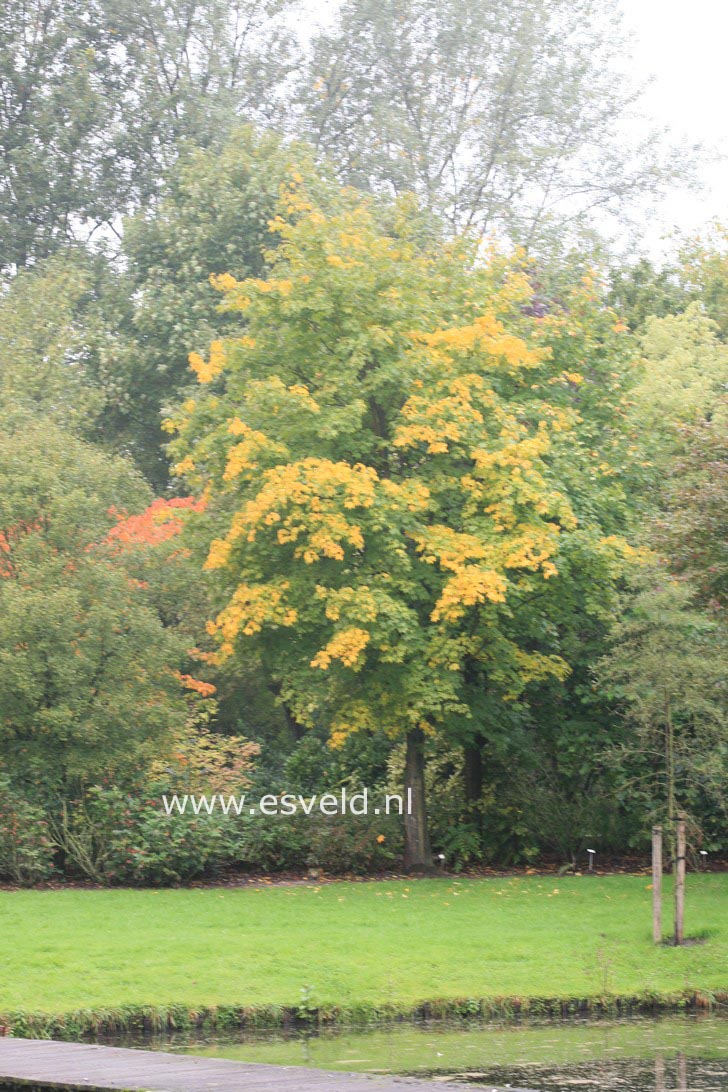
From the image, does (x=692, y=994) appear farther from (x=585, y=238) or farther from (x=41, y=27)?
(x=41, y=27)

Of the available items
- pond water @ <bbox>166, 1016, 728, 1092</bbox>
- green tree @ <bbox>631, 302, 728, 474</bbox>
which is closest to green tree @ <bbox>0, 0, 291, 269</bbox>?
green tree @ <bbox>631, 302, 728, 474</bbox>

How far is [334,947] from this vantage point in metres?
15.0

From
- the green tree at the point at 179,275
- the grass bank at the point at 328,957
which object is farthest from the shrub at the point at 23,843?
the green tree at the point at 179,275

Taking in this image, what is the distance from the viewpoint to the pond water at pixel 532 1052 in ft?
34.0

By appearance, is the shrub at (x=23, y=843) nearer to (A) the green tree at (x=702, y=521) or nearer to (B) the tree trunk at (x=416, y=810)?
(B) the tree trunk at (x=416, y=810)

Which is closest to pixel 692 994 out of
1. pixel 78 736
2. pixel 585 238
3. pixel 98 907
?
pixel 98 907

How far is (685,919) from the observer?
1719cm

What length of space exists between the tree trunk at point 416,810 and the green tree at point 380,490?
0.03 m

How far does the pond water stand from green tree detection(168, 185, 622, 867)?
26.1ft

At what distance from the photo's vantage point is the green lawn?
518 inches

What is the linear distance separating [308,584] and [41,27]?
31.1 meters

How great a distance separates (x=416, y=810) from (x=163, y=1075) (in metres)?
13.7

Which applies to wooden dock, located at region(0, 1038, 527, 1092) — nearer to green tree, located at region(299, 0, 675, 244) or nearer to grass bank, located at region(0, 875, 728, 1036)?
grass bank, located at region(0, 875, 728, 1036)

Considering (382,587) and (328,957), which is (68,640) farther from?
(328,957)
